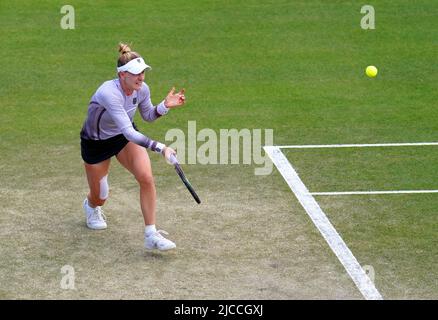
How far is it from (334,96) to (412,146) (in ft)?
8.04

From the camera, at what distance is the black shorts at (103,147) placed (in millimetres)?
11367

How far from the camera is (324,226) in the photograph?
11.8 m

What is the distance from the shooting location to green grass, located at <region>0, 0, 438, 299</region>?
10734 millimetres

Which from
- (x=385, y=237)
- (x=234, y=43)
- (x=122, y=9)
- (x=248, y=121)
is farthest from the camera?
(x=122, y=9)

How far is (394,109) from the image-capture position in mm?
15992

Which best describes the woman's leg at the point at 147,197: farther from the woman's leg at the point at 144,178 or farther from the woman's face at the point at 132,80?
the woman's face at the point at 132,80

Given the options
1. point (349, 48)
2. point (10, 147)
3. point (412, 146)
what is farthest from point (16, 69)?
point (412, 146)
